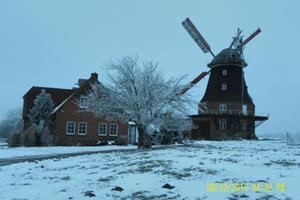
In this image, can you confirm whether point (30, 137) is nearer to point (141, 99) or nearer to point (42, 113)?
point (42, 113)

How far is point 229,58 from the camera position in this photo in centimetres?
6725

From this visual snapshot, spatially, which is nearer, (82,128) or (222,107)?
(82,128)

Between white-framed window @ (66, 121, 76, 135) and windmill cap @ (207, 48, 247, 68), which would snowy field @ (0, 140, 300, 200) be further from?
windmill cap @ (207, 48, 247, 68)

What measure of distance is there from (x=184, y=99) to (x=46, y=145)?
1614cm

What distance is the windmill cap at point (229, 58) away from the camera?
6719cm

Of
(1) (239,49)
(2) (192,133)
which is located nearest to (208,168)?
(2) (192,133)

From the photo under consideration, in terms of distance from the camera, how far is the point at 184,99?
32594mm

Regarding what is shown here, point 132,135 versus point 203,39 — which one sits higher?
point 203,39

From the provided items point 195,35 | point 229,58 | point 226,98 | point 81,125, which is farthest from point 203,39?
point 81,125

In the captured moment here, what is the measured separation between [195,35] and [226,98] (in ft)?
38.2

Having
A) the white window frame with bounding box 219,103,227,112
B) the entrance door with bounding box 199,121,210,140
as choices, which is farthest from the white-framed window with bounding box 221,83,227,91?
the entrance door with bounding box 199,121,210,140

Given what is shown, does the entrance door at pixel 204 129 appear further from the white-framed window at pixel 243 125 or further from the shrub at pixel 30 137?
the shrub at pixel 30 137

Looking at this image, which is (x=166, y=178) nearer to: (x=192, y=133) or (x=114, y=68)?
(x=114, y=68)
